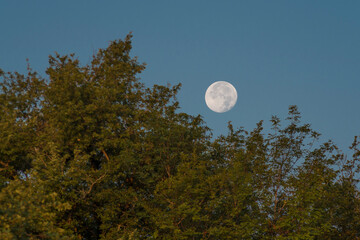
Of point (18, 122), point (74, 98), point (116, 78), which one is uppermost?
point (116, 78)

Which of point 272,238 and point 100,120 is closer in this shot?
point 272,238

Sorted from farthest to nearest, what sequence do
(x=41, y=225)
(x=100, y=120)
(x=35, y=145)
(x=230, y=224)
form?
(x=100, y=120), (x=35, y=145), (x=230, y=224), (x=41, y=225)

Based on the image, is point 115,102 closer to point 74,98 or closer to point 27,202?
point 74,98

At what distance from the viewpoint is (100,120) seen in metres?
26.7

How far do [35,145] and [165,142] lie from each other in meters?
7.77

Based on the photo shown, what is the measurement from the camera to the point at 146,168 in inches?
1015

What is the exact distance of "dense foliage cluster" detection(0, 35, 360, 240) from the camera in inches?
875

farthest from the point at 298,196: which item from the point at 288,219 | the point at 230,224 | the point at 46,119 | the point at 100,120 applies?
the point at 46,119

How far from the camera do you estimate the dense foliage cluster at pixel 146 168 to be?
22234mm

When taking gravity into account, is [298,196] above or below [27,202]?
above

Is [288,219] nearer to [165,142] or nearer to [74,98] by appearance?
[165,142]

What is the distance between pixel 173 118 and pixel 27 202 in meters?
16.3

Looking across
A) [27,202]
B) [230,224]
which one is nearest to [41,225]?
[27,202]

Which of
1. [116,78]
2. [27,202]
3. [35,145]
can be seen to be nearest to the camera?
[27,202]
